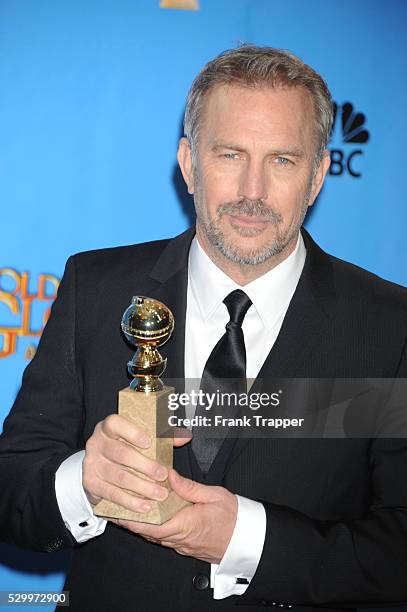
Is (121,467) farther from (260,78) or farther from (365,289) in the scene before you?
(260,78)

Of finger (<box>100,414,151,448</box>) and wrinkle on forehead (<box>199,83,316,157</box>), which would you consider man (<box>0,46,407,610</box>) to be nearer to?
wrinkle on forehead (<box>199,83,316,157</box>)

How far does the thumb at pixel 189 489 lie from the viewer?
1.54m

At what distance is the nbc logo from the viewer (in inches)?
124

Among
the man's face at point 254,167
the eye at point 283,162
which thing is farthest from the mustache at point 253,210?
the eye at point 283,162

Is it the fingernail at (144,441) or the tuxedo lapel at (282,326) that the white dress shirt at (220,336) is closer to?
the tuxedo lapel at (282,326)

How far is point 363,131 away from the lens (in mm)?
3197

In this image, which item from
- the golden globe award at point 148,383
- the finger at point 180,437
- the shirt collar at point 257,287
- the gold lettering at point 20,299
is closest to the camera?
the golden globe award at point 148,383

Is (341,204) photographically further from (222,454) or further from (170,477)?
(170,477)

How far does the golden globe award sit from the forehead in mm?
641

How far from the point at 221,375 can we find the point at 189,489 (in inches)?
14.2

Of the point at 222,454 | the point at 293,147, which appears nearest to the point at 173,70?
the point at 293,147

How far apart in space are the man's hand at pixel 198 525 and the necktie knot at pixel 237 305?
1.54 ft

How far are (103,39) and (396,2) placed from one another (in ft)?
4.09

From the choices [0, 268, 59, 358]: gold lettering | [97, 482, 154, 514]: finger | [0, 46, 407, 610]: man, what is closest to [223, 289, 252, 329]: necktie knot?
[0, 46, 407, 610]: man
